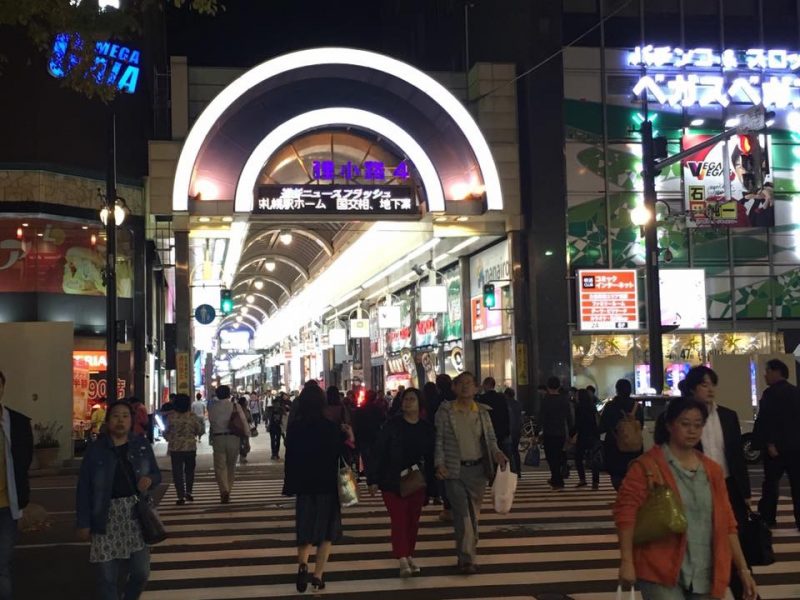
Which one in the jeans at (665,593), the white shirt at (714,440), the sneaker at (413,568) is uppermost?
the white shirt at (714,440)

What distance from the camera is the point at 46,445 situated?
23.6 meters

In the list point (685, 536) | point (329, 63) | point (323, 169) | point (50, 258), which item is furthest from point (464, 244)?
point (685, 536)

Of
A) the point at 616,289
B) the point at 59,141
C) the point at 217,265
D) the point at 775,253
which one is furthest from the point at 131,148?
the point at 775,253

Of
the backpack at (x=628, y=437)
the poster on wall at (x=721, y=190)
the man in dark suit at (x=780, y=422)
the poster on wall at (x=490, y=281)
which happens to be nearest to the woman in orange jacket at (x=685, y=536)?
the man in dark suit at (x=780, y=422)

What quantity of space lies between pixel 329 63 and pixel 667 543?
22478 millimetres

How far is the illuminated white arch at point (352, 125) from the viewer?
85.3 feet

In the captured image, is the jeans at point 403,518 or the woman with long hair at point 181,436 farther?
the woman with long hair at point 181,436

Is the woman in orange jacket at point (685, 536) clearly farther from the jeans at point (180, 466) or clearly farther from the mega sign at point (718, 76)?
the mega sign at point (718, 76)

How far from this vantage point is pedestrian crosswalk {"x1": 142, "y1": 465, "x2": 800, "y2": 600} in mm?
9180

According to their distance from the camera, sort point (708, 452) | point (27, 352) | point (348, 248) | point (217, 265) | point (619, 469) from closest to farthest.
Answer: point (708, 452) → point (619, 469) → point (27, 352) → point (348, 248) → point (217, 265)

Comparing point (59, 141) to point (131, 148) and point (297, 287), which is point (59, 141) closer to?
point (131, 148)

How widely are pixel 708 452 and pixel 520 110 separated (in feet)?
72.6

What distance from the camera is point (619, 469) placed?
41.1 ft

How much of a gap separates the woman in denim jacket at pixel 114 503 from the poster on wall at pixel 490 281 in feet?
66.7
